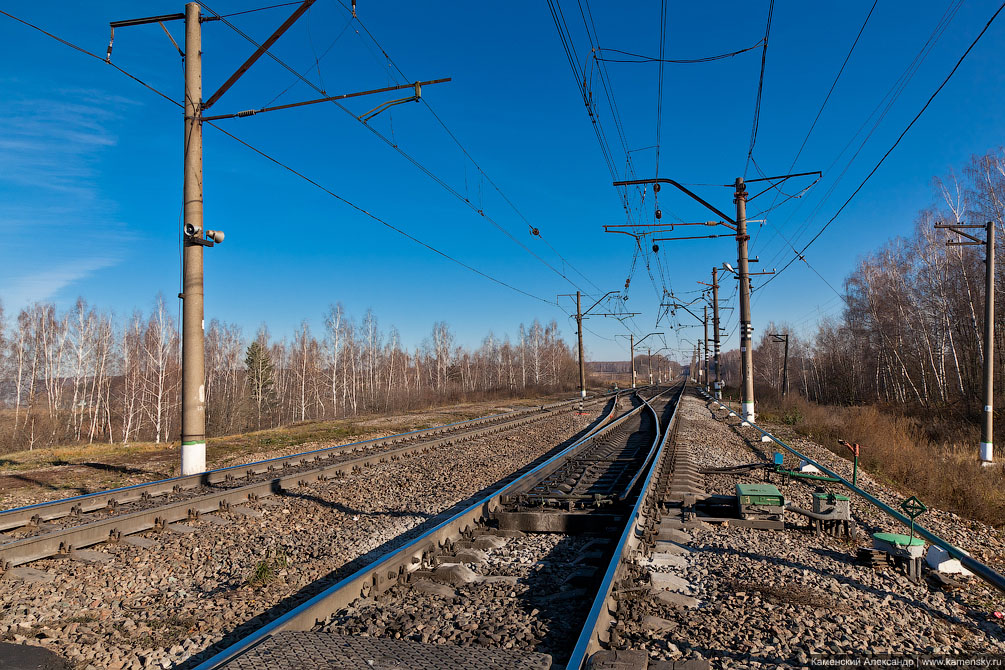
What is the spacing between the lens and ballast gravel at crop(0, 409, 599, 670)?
387 cm

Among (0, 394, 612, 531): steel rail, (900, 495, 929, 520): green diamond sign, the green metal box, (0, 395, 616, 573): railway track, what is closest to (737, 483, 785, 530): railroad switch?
the green metal box

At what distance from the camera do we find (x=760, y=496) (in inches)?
280

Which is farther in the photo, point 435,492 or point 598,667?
point 435,492

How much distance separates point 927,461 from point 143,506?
16.0m

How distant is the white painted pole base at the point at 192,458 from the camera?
1027cm

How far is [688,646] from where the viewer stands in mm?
3512

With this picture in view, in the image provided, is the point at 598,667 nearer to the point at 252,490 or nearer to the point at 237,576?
the point at 237,576

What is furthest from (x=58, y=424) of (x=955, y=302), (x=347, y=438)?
(x=955, y=302)

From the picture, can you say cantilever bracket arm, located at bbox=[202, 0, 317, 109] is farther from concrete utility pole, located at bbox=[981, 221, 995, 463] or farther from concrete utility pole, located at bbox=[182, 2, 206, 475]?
concrete utility pole, located at bbox=[981, 221, 995, 463]

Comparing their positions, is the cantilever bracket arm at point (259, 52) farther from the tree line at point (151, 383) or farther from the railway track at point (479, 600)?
the tree line at point (151, 383)

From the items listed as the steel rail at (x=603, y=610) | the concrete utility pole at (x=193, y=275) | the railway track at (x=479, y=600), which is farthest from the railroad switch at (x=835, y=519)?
the concrete utility pole at (x=193, y=275)

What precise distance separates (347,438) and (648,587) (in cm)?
1450

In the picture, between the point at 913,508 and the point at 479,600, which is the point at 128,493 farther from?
the point at 913,508

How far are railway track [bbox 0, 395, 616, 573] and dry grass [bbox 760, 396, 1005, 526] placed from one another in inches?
417
